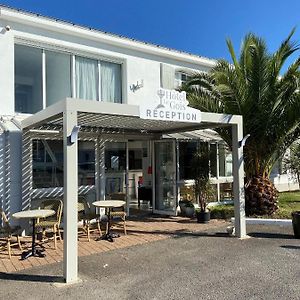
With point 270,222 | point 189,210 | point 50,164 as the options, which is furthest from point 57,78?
point 270,222

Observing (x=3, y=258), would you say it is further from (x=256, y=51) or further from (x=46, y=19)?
(x=256, y=51)

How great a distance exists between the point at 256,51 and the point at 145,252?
7428mm

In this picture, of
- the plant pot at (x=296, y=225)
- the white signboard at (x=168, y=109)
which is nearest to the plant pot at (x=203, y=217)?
the plant pot at (x=296, y=225)

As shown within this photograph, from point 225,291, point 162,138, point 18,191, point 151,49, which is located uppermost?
point 151,49

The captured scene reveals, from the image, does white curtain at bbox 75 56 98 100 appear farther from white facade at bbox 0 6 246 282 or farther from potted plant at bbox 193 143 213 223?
potted plant at bbox 193 143 213 223

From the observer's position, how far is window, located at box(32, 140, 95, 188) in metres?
11.4

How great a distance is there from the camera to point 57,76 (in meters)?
12.2

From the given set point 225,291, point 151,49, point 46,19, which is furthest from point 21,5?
point 225,291

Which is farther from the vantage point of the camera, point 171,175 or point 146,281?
point 171,175

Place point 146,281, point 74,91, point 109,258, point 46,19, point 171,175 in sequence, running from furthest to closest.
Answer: point 171,175, point 74,91, point 46,19, point 109,258, point 146,281

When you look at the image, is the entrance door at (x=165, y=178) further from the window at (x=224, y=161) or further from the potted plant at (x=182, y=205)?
the window at (x=224, y=161)

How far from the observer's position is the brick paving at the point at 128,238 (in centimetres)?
819

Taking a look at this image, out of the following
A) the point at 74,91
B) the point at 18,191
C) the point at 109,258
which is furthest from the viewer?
the point at 74,91

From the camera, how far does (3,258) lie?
8469 millimetres
